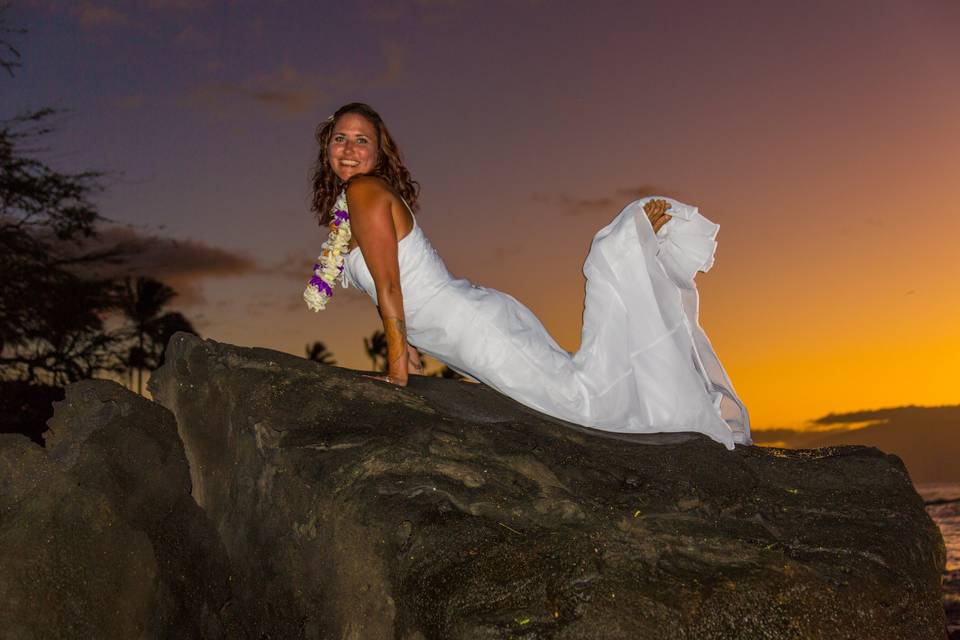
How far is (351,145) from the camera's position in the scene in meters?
6.48

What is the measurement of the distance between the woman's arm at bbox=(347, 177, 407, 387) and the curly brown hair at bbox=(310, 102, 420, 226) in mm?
263

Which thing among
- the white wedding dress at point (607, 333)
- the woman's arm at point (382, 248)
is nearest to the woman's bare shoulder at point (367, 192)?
the woman's arm at point (382, 248)

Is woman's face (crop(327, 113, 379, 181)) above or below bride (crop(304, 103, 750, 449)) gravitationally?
above

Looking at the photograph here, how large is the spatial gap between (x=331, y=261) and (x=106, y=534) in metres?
2.39

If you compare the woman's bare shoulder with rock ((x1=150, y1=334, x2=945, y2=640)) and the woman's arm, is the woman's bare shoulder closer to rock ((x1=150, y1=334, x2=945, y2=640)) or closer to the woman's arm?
the woman's arm

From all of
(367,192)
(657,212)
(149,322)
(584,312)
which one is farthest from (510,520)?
(149,322)

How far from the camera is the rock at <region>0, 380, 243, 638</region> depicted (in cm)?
522

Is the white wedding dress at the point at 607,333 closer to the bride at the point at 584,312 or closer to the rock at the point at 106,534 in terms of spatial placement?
the bride at the point at 584,312

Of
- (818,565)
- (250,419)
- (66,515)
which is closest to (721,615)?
(818,565)

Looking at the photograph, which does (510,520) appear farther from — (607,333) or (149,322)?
(149,322)

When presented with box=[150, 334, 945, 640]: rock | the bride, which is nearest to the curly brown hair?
the bride

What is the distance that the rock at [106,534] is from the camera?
5219 mm

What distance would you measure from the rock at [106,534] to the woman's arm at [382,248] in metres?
1.64

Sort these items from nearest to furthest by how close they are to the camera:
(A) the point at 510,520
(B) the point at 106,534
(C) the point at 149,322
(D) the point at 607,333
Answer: (A) the point at 510,520 < (B) the point at 106,534 < (D) the point at 607,333 < (C) the point at 149,322
